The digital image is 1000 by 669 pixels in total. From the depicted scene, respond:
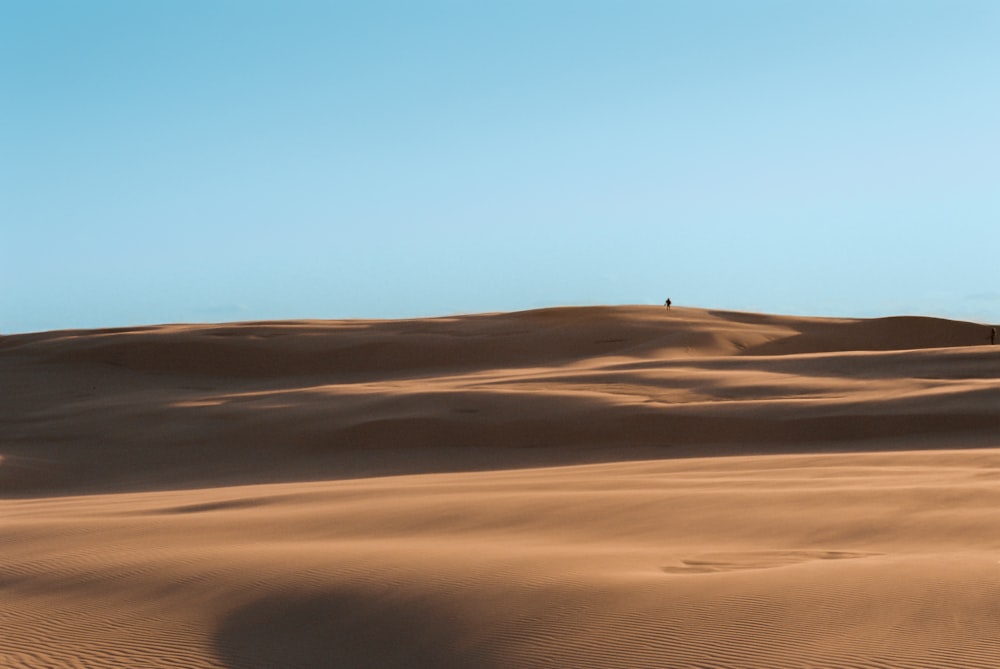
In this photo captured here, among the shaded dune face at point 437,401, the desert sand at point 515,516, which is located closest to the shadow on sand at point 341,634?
the desert sand at point 515,516

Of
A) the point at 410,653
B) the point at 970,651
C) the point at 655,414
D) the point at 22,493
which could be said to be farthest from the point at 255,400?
the point at 970,651

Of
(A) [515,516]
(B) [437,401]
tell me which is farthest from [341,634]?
(B) [437,401]

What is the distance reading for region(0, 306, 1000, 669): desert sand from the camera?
604cm

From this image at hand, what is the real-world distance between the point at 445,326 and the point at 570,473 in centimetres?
2108

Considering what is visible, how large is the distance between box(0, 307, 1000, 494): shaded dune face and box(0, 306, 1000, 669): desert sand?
0.28 ft

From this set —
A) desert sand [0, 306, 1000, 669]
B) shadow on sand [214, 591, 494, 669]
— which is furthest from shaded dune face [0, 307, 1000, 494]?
shadow on sand [214, 591, 494, 669]

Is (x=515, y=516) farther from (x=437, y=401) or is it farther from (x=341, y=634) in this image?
(x=437, y=401)

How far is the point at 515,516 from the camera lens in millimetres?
10047

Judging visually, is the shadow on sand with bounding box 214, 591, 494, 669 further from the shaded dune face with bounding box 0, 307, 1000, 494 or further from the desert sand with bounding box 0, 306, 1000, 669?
the shaded dune face with bounding box 0, 307, 1000, 494

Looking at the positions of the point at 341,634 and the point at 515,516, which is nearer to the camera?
the point at 341,634

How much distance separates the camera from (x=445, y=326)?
3475 cm

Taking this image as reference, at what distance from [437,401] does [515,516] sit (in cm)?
1025

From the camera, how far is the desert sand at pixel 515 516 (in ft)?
19.8

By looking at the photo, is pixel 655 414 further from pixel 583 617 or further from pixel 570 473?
pixel 583 617
